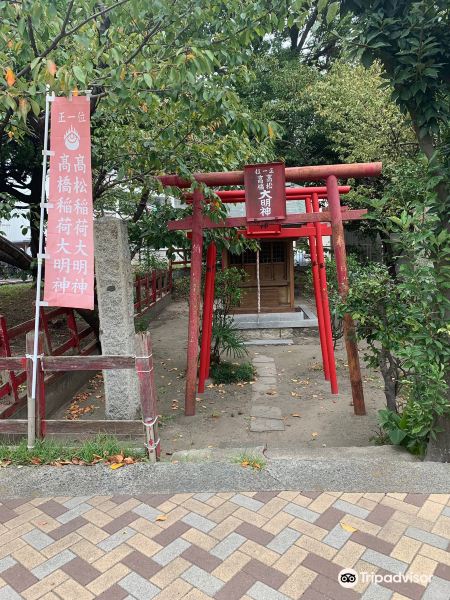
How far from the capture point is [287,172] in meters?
5.51

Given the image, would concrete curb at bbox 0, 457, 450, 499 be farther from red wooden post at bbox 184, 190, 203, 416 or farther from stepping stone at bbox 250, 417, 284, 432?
red wooden post at bbox 184, 190, 203, 416

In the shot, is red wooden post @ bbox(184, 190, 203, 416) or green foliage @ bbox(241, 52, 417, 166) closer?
red wooden post @ bbox(184, 190, 203, 416)

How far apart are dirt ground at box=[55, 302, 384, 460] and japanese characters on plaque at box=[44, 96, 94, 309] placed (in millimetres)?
1651

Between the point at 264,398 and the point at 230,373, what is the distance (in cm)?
99

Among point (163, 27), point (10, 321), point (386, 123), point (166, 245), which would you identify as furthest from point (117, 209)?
point (386, 123)

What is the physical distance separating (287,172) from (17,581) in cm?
483

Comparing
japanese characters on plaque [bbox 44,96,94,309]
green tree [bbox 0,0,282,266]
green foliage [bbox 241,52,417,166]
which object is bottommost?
japanese characters on plaque [bbox 44,96,94,309]

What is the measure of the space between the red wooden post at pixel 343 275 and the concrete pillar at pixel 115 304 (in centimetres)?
256

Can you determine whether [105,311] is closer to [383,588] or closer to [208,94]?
[208,94]

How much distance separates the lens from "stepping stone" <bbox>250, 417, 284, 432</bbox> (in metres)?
5.37

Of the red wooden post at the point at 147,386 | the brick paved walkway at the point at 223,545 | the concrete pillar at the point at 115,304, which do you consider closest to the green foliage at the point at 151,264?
the concrete pillar at the point at 115,304


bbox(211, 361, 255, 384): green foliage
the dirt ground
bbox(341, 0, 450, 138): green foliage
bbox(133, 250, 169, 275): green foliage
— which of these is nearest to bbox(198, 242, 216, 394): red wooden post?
the dirt ground

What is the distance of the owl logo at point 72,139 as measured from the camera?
3.64 m

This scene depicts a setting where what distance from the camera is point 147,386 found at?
3383 mm
